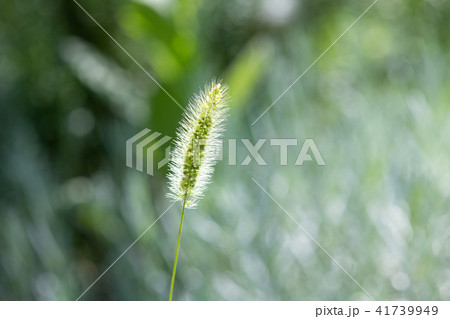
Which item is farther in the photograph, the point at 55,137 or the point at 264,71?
the point at 55,137

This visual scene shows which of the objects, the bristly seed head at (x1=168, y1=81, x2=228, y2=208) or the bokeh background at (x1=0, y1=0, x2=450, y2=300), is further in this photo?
the bokeh background at (x1=0, y1=0, x2=450, y2=300)

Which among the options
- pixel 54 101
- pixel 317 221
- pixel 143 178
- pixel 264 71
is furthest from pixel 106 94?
pixel 317 221

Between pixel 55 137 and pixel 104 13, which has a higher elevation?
pixel 104 13

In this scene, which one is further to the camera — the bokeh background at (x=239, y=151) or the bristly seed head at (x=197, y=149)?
the bokeh background at (x=239, y=151)

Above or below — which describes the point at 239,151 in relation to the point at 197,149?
above

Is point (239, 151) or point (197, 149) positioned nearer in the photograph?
point (197, 149)
